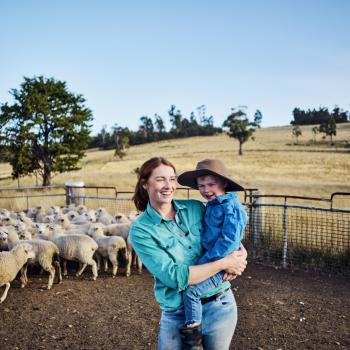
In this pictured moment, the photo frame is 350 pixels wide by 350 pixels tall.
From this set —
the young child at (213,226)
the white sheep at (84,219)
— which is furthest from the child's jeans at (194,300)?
the white sheep at (84,219)

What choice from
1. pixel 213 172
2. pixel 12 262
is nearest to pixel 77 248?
pixel 12 262

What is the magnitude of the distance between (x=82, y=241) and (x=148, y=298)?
2072 millimetres

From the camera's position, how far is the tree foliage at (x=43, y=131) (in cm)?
2867

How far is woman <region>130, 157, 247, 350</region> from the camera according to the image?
2.59 meters

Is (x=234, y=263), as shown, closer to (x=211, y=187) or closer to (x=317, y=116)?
(x=211, y=187)

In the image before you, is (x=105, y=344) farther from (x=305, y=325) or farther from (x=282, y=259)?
(x=282, y=259)

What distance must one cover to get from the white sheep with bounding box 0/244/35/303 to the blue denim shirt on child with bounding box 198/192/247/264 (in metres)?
5.50

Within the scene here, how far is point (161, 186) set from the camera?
9.20ft

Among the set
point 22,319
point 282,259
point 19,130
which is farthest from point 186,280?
point 19,130

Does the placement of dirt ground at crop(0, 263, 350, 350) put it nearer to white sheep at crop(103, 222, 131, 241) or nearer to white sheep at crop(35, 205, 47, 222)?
white sheep at crop(103, 222, 131, 241)

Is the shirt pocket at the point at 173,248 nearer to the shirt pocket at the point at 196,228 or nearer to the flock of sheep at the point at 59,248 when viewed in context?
the shirt pocket at the point at 196,228

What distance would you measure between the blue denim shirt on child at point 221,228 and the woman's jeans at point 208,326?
1.20 feet

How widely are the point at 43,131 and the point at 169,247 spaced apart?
29.3 metres

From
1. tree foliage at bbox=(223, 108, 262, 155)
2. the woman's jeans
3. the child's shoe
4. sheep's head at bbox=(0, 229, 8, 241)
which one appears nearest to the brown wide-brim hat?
the woman's jeans
